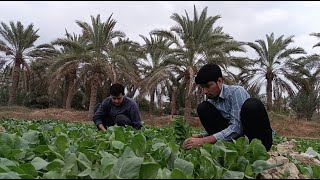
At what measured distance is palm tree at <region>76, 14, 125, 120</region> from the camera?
1902cm

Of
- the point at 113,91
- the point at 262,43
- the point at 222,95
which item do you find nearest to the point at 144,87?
the point at 262,43

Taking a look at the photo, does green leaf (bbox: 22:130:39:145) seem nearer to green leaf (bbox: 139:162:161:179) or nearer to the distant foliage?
green leaf (bbox: 139:162:161:179)

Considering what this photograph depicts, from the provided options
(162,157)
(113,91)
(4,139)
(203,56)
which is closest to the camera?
(162,157)

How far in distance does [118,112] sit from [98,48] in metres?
14.5

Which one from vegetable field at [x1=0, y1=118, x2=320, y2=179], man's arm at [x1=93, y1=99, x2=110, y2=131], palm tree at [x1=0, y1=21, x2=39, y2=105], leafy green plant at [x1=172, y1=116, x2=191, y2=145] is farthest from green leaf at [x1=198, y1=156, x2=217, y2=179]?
palm tree at [x1=0, y1=21, x2=39, y2=105]

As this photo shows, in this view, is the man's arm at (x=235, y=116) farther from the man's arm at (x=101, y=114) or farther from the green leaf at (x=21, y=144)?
the man's arm at (x=101, y=114)

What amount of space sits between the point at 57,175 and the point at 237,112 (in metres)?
2.20

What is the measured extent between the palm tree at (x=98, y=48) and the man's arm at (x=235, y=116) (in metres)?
15.4

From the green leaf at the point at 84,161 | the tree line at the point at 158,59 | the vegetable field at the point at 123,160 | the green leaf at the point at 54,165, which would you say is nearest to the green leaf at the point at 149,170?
the vegetable field at the point at 123,160

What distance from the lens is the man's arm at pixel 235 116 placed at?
327 centimetres

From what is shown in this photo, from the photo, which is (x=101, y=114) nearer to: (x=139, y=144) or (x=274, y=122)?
(x=139, y=144)

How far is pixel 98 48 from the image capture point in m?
19.6

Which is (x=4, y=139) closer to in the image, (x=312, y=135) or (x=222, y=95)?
(x=222, y=95)

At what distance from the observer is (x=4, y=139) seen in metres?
2.15
